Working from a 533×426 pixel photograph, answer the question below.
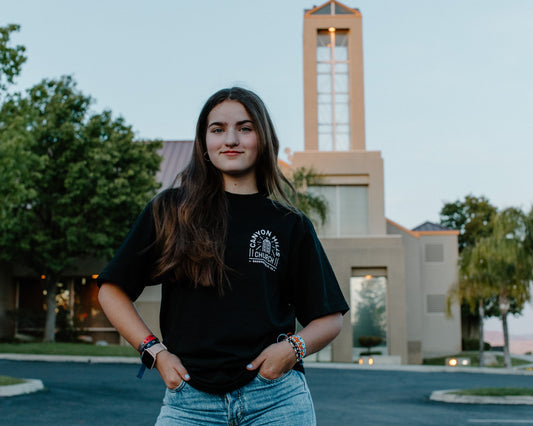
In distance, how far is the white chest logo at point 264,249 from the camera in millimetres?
2299

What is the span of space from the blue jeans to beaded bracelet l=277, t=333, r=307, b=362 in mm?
106

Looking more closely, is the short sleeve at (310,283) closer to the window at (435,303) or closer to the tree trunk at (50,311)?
the tree trunk at (50,311)

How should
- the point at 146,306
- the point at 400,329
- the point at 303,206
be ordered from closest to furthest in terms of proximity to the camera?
the point at 303,206, the point at 400,329, the point at 146,306

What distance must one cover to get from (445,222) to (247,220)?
57.7 metres

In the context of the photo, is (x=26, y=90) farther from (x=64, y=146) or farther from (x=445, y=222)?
(x=445, y=222)

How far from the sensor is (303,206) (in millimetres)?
27188

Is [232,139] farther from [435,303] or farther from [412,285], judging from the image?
[435,303]

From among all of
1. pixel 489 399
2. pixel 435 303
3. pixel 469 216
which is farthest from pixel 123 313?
pixel 469 216

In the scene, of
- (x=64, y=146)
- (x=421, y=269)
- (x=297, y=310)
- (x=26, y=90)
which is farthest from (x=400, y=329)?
(x=297, y=310)

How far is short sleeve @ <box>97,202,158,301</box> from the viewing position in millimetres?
2289

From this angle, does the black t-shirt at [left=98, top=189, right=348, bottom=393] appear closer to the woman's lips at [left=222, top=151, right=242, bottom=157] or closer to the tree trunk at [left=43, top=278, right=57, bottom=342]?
the woman's lips at [left=222, top=151, right=242, bottom=157]

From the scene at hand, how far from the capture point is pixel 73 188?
2697cm

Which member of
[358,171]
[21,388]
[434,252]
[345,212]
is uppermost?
[358,171]

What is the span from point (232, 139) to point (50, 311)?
28.0 metres
